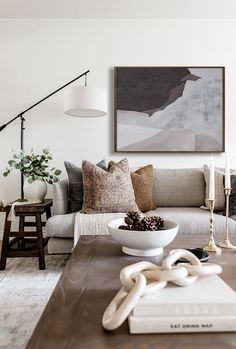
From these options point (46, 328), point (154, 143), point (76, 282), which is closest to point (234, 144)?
point (154, 143)

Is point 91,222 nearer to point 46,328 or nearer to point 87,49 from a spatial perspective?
point 46,328

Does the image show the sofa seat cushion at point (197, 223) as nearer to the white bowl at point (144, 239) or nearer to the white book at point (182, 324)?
the white bowl at point (144, 239)

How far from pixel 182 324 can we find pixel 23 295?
151 cm

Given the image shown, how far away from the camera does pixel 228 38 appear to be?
135 inches

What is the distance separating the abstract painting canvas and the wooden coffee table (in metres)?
2.24

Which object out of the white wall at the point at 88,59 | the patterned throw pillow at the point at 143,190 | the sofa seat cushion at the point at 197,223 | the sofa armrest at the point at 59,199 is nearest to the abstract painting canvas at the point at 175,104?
the white wall at the point at 88,59

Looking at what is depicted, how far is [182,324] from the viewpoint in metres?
0.71

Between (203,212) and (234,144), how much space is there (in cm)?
121

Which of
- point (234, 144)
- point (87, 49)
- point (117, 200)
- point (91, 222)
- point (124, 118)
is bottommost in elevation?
point (91, 222)

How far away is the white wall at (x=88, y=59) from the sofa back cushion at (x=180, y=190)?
1.44ft

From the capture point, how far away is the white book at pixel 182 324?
0.70 m

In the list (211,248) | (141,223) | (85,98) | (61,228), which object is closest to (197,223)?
(211,248)

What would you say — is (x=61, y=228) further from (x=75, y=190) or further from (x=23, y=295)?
(x=23, y=295)

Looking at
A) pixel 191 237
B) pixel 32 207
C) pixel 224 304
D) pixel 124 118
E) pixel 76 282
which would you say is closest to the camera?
pixel 224 304
